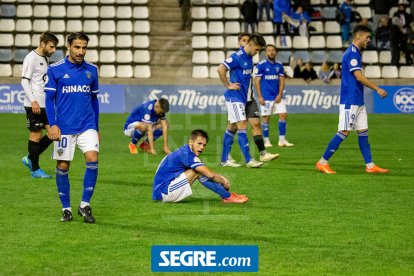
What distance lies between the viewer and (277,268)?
7934mm

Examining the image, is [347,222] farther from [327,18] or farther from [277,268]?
[327,18]

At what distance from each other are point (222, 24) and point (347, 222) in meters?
22.0

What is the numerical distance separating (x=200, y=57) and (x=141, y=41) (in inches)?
82.7

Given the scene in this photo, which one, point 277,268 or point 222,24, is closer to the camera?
point 277,268

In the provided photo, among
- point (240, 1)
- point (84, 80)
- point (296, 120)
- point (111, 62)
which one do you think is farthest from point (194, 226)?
point (240, 1)

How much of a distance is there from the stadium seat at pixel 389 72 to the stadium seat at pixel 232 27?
16.2ft

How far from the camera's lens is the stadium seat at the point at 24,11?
3148 centimetres

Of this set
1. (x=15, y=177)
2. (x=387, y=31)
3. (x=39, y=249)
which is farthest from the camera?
(x=387, y=31)

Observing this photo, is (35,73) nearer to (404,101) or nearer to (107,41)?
(404,101)

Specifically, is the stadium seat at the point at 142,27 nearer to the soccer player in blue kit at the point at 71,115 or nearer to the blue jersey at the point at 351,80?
the blue jersey at the point at 351,80

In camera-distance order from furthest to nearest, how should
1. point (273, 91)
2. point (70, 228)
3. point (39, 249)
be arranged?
point (273, 91)
point (70, 228)
point (39, 249)

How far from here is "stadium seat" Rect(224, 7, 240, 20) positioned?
3197 cm

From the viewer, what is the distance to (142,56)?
30781mm

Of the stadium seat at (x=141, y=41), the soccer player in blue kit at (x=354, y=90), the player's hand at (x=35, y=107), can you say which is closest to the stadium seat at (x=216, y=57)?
the stadium seat at (x=141, y=41)
